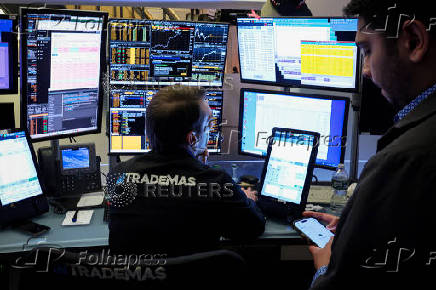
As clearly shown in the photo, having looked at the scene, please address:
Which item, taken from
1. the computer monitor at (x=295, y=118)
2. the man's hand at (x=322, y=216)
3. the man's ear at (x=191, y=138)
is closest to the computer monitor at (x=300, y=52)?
the computer monitor at (x=295, y=118)

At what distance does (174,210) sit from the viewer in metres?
1.36

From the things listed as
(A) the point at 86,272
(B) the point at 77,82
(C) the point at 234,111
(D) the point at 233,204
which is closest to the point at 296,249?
(C) the point at 234,111

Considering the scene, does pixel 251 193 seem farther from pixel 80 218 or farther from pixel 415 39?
pixel 415 39

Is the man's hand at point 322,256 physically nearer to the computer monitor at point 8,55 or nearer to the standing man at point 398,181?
the standing man at point 398,181

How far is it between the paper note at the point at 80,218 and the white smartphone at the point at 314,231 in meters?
0.82

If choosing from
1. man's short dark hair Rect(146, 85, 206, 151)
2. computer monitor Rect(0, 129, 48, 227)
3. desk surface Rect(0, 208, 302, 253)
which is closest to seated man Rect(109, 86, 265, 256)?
man's short dark hair Rect(146, 85, 206, 151)

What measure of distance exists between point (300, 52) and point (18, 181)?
4.36 feet

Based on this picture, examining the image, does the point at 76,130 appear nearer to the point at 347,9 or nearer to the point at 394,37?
the point at 347,9

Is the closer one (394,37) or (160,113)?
(394,37)

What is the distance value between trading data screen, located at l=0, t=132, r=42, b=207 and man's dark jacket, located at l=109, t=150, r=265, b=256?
0.57 metres

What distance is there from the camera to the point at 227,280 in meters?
1.09

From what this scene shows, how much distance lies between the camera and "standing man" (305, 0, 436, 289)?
2.40ft

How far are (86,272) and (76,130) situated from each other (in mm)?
1220

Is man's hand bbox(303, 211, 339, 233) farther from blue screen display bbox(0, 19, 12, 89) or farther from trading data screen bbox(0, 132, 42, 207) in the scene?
blue screen display bbox(0, 19, 12, 89)
